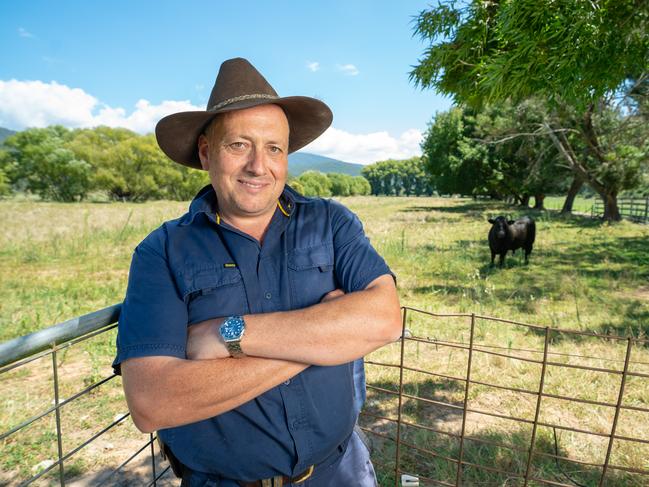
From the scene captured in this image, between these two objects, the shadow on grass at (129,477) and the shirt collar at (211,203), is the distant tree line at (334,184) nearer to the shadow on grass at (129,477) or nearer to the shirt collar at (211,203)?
the shadow on grass at (129,477)

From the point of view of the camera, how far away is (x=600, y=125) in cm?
1549

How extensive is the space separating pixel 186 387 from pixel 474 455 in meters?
2.79

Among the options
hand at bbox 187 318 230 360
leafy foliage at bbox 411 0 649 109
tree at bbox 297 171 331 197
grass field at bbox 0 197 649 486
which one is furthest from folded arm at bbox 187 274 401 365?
tree at bbox 297 171 331 197

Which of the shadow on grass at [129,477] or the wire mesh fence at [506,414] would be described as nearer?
the wire mesh fence at [506,414]

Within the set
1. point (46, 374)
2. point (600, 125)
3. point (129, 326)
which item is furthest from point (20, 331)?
point (600, 125)

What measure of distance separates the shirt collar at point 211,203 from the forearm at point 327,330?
508 mm

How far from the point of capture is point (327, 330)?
1.44m

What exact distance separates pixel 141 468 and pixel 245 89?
10.4 ft

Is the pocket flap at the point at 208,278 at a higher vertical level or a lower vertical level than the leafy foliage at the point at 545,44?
lower

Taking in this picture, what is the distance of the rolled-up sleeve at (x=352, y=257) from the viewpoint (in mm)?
1698

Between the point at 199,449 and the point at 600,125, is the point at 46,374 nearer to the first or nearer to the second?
the point at 199,449

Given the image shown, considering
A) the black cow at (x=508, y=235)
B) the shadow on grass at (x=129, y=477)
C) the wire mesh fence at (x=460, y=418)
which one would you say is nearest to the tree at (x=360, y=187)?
the black cow at (x=508, y=235)

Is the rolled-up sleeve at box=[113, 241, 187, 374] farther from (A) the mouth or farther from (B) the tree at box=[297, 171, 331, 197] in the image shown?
(B) the tree at box=[297, 171, 331, 197]

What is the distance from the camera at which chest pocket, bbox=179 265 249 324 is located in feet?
5.03
